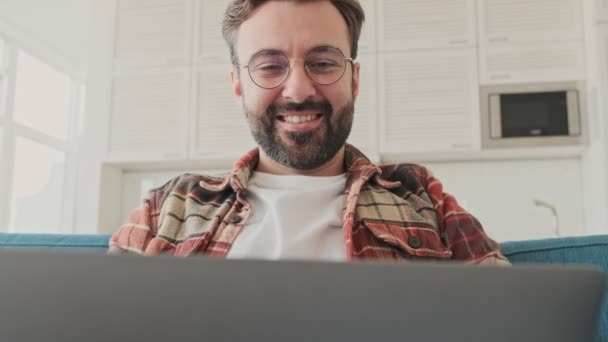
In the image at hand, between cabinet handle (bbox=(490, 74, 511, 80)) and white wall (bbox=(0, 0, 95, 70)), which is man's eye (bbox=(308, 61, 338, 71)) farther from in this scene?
white wall (bbox=(0, 0, 95, 70))

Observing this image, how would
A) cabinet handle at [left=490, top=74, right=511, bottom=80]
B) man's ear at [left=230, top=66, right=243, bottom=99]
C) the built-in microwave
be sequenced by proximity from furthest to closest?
cabinet handle at [left=490, top=74, right=511, bottom=80], the built-in microwave, man's ear at [left=230, top=66, right=243, bottom=99]

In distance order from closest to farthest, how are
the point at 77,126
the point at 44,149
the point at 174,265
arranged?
the point at 174,265, the point at 44,149, the point at 77,126

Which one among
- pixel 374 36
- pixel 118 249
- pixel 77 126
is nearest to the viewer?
pixel 118 249

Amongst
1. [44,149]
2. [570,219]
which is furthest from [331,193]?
[44,149]

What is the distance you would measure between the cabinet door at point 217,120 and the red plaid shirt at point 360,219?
8.19 ft

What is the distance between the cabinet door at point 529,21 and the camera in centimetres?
348

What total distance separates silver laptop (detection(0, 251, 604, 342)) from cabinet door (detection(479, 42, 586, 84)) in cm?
332

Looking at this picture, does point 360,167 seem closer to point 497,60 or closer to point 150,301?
point 150,301

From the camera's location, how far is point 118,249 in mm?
1146

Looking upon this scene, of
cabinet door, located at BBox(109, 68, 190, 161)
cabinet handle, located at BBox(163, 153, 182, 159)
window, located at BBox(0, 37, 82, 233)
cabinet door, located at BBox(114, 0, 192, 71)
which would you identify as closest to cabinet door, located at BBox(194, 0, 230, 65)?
cabinet door, located at BBox(114, 0, 192, 71)

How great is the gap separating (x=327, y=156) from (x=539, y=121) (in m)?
2.52

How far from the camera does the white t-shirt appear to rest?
3.61 ft

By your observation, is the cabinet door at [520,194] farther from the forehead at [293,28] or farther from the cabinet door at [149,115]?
the forehead at [293,28]

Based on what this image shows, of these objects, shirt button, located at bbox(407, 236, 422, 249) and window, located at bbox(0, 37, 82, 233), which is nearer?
shirt button, located at bbox(407, 236, 422, 249)
